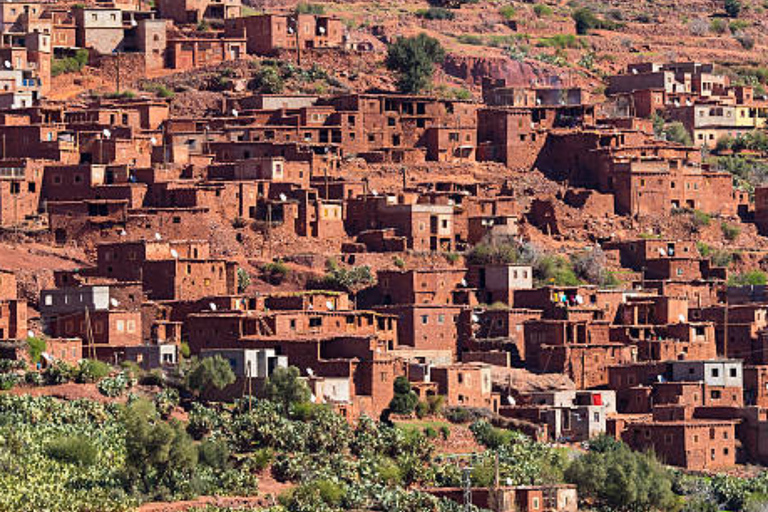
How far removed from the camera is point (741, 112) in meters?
95.2

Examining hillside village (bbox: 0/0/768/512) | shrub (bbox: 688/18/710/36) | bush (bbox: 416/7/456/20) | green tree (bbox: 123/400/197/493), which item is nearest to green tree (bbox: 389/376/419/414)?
hillside village (bbox: 0/0/768/512)

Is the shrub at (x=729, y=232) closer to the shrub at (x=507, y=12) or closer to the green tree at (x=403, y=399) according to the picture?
the green tree at (x=403, y=399)

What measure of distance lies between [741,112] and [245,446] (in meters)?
36.8

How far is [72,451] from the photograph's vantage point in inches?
2329

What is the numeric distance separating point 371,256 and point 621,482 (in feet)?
45.2

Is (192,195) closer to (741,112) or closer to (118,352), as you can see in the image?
(118,352)

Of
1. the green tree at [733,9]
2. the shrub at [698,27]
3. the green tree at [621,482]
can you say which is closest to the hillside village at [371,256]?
the green tree at [621,482]

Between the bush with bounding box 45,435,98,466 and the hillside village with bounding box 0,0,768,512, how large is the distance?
1.86 feet

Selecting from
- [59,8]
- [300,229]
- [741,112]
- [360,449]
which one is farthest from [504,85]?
[360,449]

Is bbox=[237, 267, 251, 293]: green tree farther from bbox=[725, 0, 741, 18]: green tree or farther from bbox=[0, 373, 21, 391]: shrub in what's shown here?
bbox=[725, 0, 741, 18]: green tree

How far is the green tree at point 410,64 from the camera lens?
8969cm

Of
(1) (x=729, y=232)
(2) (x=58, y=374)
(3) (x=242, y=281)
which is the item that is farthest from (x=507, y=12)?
(2) (x=58, y=374)

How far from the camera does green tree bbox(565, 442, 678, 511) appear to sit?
63.3 metres

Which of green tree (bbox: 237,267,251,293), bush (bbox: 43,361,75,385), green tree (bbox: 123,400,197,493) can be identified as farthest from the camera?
green tree (bbox: 237,267,251,293)
